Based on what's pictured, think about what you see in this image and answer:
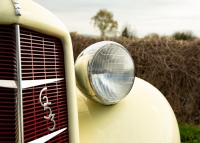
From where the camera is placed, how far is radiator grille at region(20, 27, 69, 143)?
141 cm

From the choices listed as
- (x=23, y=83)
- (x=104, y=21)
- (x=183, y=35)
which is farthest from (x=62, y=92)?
(x=104, y=21)

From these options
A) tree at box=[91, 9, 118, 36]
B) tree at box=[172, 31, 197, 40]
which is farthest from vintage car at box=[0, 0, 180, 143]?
tree at box=[91, 9, 118, 36]

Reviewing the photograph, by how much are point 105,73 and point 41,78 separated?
0.39 metres

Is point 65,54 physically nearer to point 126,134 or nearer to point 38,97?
point 38,97

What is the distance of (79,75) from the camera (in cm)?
181

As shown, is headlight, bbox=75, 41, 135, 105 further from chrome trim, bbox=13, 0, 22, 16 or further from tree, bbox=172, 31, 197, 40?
tree, bbox=172, 31, 197, 40

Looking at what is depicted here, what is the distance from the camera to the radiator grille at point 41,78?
4.61 feet

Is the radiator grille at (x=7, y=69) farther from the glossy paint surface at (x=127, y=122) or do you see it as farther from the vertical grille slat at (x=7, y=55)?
the glossy paint surface at (x=127, y=122)

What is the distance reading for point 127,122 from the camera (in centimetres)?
189

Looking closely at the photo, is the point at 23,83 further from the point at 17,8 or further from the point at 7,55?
the point at 17,8

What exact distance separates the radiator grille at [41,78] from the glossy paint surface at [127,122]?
21 centimetres

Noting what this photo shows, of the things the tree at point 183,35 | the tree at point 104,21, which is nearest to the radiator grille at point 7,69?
the tree at point 183,35

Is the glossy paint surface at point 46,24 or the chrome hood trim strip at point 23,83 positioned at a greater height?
the glossy paint surface at point 46,24

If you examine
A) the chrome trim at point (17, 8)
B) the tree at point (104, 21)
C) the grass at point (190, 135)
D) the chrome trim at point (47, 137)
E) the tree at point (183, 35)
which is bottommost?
the grass at point (190, 135)
